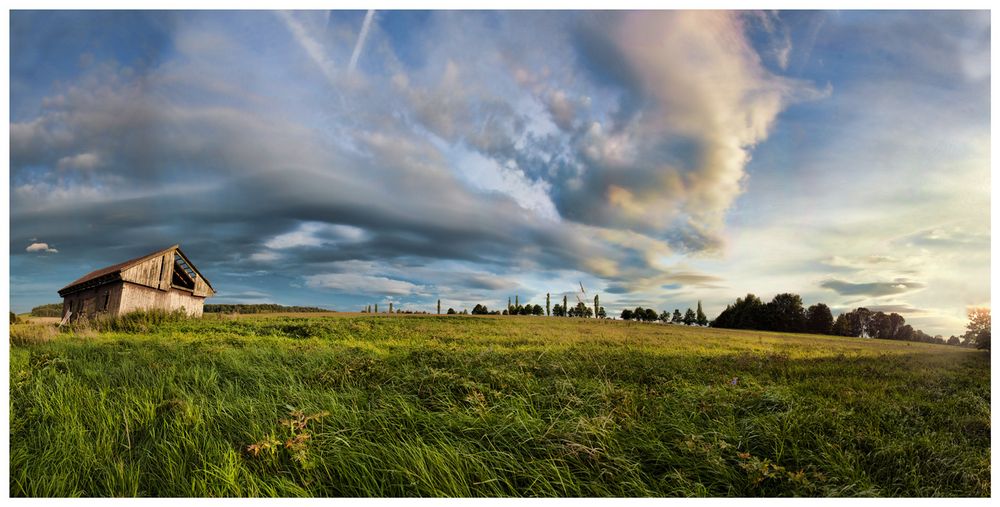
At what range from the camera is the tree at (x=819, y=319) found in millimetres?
7066

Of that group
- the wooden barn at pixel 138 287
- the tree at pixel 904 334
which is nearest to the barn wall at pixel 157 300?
the wooden barn at pixel 138 287

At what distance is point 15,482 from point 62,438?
0.53 meters

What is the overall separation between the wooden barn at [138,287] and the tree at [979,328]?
1147 cm

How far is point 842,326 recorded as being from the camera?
7418 millimetres

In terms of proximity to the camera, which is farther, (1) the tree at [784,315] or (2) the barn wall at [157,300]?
(2) the barn wall at [157,300]

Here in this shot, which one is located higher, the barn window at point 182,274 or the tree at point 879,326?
the barn window at point 182,274

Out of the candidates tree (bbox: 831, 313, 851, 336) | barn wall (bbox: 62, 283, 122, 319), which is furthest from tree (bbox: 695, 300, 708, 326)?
barn wall (bbox: 62, 283, 122, 319)

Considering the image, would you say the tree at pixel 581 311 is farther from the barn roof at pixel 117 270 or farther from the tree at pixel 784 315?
the barn roof at pixel 117 270

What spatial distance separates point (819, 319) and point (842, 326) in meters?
0.60

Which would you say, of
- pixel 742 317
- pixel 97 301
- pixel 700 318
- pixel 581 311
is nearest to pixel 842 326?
pixel 742 317

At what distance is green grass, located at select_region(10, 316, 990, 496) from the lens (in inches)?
143

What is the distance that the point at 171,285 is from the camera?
7.52 m

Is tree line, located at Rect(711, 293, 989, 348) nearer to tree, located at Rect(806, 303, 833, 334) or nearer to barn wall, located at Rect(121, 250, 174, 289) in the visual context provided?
tree, located at Rect(806, 303, 833, 334)

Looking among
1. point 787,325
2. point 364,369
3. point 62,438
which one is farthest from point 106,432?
point 787,325
